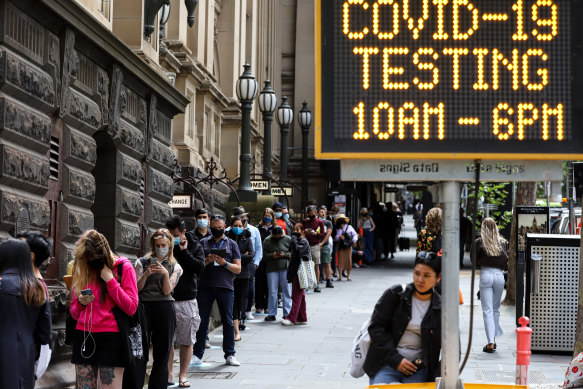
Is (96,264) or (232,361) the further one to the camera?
(232,361)

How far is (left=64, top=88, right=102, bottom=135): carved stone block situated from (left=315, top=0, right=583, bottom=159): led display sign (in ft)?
18.0

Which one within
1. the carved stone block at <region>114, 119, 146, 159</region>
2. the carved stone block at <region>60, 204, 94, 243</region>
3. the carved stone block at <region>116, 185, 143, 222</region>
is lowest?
the carved stone block at <region>60, 204, 94, 243</region>

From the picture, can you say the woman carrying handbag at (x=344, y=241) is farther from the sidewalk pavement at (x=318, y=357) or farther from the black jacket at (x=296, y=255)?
the black jacket at (x=296, y=255)

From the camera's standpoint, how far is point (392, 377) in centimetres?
702

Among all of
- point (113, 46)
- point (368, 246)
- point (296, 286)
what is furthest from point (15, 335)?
point (368, 246)

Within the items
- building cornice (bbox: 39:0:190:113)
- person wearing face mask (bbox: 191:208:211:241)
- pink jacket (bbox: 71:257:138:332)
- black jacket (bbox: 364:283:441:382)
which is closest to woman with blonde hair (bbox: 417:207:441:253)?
person wearing face mask (bbox: 191:208:211:241)

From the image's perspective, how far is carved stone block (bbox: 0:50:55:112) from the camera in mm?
8836

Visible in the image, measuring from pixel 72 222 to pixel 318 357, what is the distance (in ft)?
14.7

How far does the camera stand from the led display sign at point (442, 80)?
5.66 m

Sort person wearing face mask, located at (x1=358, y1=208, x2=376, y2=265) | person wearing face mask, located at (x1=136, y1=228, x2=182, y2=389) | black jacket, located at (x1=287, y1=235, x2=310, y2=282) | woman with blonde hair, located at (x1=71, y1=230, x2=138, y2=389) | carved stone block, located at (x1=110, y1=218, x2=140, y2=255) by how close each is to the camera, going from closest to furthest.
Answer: woman with blonde hair, located at (x1=71, y1=230, x2=138, y2=389) < person wearing face mask, located at (x1=136, y1=228, x2=182, y2=389) < carved stone block, located at (x1=110, y1=218, x2=140, y2=255) < black jacket, located at (x1=287, y1=235, x2=310, y2=282) < person wearing face mask, located at (x1=358, y1=208, x2=376, y2=265)

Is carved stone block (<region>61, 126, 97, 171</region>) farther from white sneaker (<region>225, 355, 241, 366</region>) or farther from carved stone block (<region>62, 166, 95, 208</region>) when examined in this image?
white sneaker (<region>225, 355, 241, 366</region>)

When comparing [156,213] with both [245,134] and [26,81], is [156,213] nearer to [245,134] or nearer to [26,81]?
[26,81]

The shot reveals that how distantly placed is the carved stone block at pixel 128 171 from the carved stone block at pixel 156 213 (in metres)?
0.75

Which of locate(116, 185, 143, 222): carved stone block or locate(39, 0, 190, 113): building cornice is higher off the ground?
locate(39, 0, 190, 113): building cornice
